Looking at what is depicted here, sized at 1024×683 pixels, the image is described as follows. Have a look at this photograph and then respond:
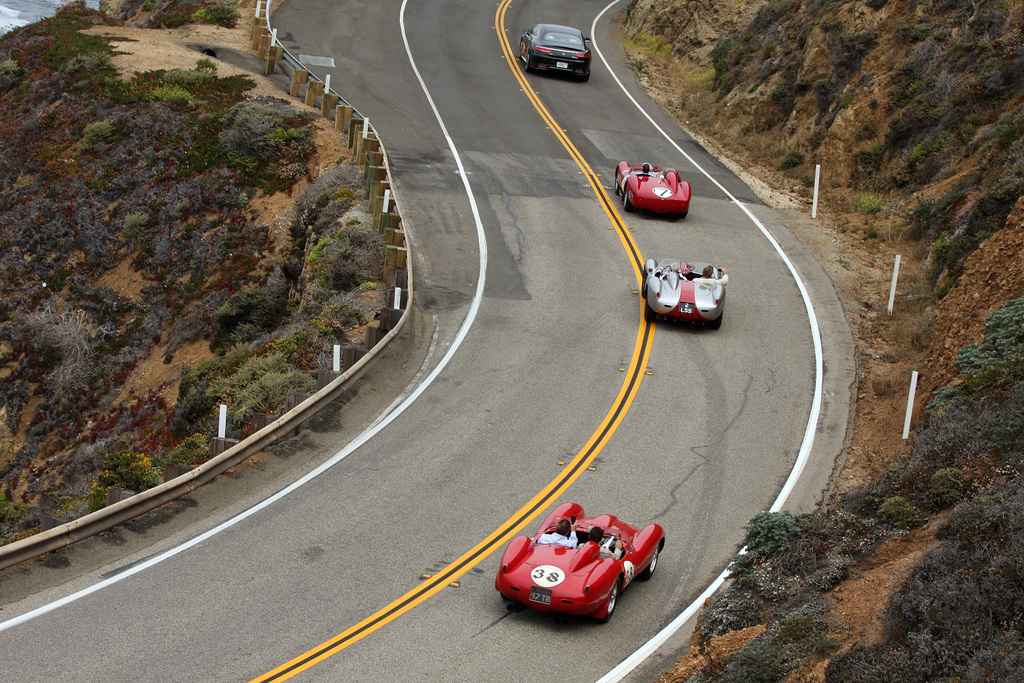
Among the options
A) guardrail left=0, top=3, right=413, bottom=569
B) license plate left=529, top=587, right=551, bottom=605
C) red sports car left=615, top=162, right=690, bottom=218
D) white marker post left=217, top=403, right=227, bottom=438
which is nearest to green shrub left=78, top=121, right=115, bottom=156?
guardrail left=0, top=3, right=413, bottom=569

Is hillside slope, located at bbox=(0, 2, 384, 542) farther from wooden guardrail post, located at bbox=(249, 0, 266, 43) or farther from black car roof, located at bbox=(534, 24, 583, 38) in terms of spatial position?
black car roof, located at bbox=(534, 24, 583, 38)

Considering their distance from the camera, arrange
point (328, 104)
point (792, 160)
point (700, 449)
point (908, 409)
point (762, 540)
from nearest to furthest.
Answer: point (762, 540), point (700, 449), point (908, 409), point (792, 160), point (328, 104)

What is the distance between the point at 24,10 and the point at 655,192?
206 ft

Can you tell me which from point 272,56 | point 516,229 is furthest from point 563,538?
point 272,56

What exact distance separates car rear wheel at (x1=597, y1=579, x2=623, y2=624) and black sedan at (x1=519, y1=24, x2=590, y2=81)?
26735 mm

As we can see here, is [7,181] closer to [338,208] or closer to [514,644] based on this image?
[338,208]

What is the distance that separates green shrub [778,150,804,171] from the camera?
28.8 m

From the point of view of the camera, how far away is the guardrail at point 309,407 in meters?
12.0

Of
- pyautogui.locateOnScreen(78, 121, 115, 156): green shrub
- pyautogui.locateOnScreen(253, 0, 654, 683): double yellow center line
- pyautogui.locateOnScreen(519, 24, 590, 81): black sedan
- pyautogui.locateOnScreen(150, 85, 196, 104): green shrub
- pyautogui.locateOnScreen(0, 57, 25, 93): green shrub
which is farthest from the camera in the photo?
pyautogui.locateOnScreen(519, 24, 590, 81): black sedan

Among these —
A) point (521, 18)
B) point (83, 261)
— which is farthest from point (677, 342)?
point (521, 18)

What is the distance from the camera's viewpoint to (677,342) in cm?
1895

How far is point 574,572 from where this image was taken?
10.9m

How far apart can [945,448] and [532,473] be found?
A: 5.51 meters

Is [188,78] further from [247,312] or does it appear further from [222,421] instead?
[222,421]
